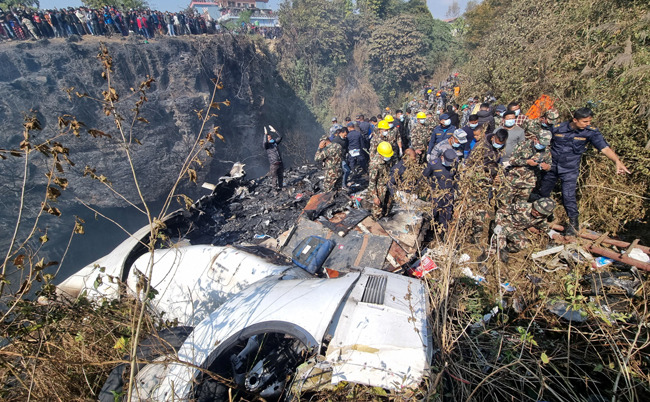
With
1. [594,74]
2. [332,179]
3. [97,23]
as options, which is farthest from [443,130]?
[97,23]

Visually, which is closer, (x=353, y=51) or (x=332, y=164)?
(x=332, y=164)

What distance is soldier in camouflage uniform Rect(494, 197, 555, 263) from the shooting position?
3579 millimetres

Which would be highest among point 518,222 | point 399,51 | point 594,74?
point 399,51

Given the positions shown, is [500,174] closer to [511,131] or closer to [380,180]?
[380,180]

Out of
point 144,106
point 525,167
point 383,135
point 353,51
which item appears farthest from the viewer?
point 353,51

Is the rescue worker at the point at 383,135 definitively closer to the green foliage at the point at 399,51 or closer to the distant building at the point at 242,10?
the green foliage at the point at 399,51


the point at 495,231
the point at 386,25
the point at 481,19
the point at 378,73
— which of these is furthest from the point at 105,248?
the point at 481,19

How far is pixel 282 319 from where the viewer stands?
2039 millimetres

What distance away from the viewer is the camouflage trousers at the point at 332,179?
6098 millimetres

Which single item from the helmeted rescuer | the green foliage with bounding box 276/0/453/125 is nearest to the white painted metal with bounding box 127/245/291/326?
the helmeted rescuer

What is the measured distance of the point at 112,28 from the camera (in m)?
12.6

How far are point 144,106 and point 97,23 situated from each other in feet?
12.8

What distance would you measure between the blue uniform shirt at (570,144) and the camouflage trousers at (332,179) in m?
3.59

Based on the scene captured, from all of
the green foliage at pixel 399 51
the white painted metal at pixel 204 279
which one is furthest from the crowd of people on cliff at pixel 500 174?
the green foliage at pixel 399 51
